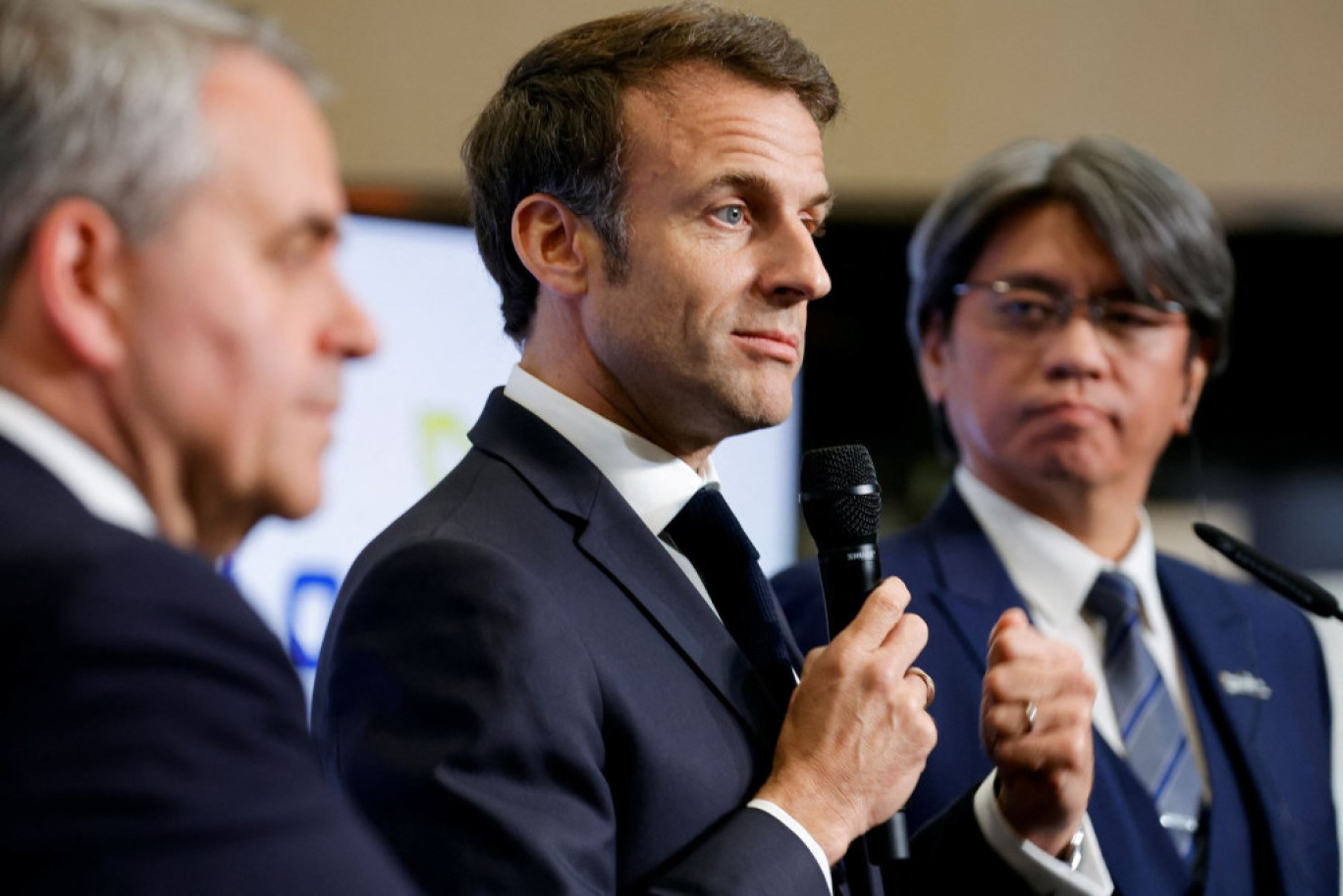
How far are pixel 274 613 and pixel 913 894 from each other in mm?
1637

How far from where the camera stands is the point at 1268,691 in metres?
2.23

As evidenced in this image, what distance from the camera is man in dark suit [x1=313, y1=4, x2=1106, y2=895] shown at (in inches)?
51.6

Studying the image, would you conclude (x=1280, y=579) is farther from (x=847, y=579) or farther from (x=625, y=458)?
(x=625, y=458)

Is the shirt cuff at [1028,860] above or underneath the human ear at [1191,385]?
underneath

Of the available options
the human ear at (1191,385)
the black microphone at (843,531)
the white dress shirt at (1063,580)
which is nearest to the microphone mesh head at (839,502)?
the black microphone at (843,531)

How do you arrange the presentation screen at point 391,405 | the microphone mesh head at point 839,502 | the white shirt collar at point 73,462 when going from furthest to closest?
the presentation screen at point 391,405
the microphone mesh head at point 839,502
the white shirt collar at point 73,462

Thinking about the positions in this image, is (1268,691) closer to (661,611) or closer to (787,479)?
(661,611)

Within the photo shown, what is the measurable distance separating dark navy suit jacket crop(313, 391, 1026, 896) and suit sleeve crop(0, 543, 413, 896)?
0.43 meters

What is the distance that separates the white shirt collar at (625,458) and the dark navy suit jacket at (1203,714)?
530 millimetres

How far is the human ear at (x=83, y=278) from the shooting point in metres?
0.90

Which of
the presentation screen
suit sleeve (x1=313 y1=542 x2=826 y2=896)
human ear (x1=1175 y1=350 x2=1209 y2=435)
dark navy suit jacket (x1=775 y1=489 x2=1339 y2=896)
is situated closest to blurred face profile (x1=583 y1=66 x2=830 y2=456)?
suit sleeve (x1=313 y1=542 x2=826 y2=896)

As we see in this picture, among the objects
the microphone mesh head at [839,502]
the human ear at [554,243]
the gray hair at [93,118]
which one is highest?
the gray hair at [93,118]

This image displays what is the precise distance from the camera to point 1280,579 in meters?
1.91

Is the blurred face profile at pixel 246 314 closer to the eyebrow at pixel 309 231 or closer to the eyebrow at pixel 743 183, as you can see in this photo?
the eyebrow at pixel 309 231
